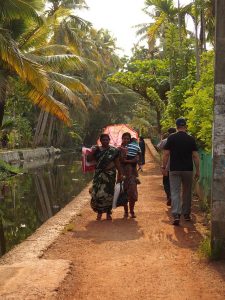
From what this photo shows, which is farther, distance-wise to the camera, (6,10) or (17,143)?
(17,143)

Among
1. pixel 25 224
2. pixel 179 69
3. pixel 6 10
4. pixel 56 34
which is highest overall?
pixel 56 34

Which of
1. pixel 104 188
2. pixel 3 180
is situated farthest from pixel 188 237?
pixel 3 180

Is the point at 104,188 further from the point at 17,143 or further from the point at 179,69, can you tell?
the point at 17,143

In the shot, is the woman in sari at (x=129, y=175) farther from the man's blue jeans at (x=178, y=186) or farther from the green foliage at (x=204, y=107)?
the green foliage at (x=204, y=107)

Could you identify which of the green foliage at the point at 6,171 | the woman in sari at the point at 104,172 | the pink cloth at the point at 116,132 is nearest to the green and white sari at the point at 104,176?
the woman in sari at the point at 104,172

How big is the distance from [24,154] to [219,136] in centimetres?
2911

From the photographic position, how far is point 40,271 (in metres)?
5.46

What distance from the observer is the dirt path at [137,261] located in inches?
192

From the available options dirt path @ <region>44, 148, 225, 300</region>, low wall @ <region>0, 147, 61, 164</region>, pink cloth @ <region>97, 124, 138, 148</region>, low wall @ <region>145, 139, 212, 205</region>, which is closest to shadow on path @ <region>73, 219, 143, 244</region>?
dirt path @ <region>44, 148, 225, 300</region>

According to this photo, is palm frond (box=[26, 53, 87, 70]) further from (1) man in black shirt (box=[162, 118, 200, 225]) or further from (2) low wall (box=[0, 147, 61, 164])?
(1) man in black shirt (box=[162, 118, 200, 225])

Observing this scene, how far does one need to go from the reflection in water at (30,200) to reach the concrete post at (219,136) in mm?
4304

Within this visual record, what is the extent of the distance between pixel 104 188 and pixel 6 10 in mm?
10923

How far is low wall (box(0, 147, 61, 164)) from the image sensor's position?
1158 inches

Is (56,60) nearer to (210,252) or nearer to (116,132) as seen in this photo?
(116,132)
